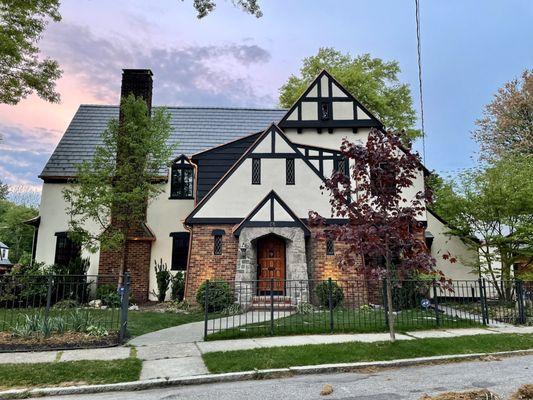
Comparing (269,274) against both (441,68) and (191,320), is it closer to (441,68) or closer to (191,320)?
(191,320)

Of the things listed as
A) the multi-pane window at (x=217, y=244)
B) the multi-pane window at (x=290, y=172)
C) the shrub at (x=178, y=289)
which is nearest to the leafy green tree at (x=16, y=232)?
the shrub at (x=178, y=289)

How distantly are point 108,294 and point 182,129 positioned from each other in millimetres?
10525

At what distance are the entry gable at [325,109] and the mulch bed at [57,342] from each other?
12782 millimetres

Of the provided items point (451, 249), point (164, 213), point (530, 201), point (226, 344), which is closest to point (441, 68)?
point (530, 201)

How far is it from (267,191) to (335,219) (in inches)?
118

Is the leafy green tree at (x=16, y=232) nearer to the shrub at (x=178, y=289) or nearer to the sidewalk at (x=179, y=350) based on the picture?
the shrub at (x=178, y=289)

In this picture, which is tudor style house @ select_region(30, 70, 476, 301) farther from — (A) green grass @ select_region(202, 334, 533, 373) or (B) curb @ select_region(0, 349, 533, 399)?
(B) curb @ select_region(0, 349, 533, 399)

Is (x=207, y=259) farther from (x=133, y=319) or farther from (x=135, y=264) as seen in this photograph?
(x=135, y=264)

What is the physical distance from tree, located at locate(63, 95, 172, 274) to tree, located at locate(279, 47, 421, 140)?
14.4 m

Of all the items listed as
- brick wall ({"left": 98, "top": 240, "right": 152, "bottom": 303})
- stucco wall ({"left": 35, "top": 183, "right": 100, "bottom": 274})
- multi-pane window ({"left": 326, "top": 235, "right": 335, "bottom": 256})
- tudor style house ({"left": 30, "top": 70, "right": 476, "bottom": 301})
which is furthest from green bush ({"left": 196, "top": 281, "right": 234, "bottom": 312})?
stucco wall ({"left": 35, "top": 183, "right": 100, "bottom": 274})

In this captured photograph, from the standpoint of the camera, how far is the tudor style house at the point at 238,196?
47.4 feet

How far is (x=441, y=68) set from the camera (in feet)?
58.9

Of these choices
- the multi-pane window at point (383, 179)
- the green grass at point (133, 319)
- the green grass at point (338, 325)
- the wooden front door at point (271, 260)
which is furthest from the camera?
the wooden front door at point (271, 260)

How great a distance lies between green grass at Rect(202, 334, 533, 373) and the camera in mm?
6879
